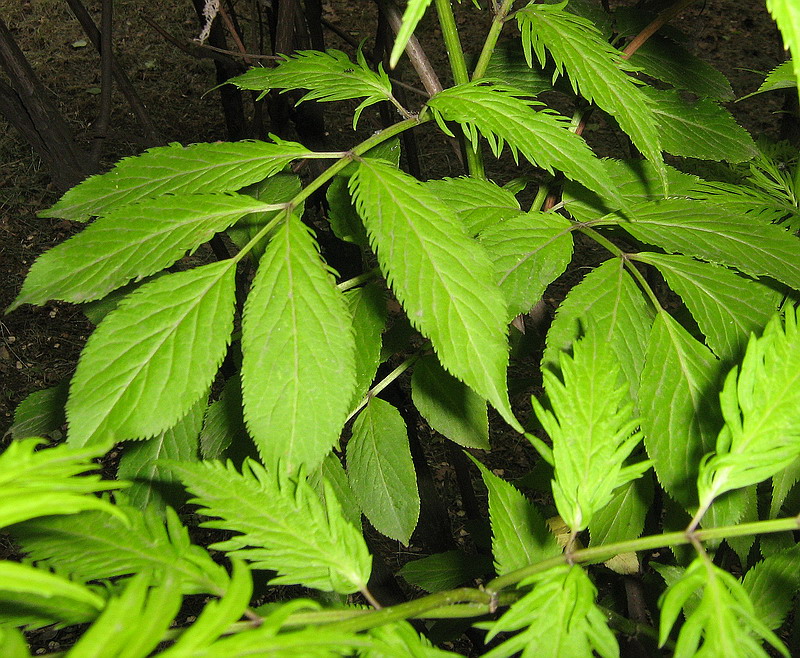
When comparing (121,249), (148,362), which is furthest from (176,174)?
(148,362)

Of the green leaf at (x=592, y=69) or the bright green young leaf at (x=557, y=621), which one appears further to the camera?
the green leaf at (x=592, y=69)

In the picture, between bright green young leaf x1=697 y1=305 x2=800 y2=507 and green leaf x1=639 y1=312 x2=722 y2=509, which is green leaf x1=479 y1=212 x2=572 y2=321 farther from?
bright green young leaf x1=697 y1=305 x2=800 y2=507

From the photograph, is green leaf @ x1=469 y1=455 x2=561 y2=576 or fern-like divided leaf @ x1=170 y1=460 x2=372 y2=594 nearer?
fern-like divided leaf @ x1=170 y1=460 x2=372 y2=594

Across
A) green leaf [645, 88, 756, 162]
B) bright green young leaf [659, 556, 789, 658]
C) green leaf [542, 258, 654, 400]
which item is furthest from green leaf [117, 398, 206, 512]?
green leaf [645, 88, 756, 162]

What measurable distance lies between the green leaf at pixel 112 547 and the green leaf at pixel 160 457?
23cm

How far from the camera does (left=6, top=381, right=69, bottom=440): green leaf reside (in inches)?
32.9

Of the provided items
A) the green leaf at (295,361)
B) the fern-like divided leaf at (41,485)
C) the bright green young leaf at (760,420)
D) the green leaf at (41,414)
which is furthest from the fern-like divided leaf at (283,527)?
the green leaf at (41,414)

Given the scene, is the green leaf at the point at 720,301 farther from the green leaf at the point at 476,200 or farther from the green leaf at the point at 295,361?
the green leaf at the point at 295,361

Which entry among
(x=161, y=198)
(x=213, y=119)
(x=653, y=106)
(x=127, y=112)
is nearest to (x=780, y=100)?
(x=213, y=119)

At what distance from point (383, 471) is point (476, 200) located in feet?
1.22

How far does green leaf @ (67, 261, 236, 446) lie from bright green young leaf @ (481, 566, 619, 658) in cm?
29

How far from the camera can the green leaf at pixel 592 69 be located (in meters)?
0.61

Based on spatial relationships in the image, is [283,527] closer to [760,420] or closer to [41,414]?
[760,420]

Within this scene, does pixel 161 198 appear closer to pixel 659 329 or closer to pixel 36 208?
pixel 659 329
